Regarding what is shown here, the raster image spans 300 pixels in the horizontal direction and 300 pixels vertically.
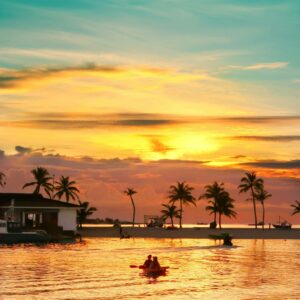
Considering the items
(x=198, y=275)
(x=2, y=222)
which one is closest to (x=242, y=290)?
(x=198, y=275)

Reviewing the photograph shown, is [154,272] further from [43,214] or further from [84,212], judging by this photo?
[84,212]

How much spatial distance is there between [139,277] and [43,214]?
5666 centimetres

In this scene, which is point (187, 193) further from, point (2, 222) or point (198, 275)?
point (198, 275)

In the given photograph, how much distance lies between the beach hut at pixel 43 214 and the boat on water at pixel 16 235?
9.29 meters

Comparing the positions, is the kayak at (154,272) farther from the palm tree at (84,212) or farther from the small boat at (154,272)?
the palm tree at (84,212)

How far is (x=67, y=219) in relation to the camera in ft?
335

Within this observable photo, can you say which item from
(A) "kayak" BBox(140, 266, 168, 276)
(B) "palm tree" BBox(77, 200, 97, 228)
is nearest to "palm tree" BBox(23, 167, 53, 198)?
(B) "palm tree" BBox(77, 200, 97, 228)

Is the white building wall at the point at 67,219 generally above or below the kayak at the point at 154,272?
above

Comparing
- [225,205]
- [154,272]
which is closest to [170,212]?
[225,205]

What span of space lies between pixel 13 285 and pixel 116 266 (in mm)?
15368

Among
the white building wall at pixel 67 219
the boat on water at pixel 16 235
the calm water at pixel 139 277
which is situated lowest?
the calm water at pixel 139 277

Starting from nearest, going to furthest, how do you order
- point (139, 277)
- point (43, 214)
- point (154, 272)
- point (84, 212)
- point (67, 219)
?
point (139, 277)
point (154, 272)
point (43, 214)
point (67, 219)
point (84, 212)

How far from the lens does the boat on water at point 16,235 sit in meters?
82.9

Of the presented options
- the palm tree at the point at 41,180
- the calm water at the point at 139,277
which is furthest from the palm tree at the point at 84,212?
the calm water at the point at 139,277
